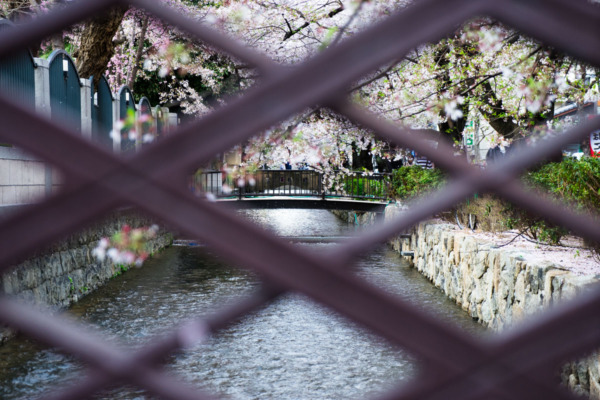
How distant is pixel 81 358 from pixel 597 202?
5.33 meters

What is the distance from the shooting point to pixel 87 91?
28.2 ft

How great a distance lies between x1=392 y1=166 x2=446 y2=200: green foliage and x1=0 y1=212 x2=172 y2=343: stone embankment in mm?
4545

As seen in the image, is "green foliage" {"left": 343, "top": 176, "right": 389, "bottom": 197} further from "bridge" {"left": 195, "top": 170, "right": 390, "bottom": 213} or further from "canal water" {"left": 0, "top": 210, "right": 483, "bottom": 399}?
"canal water" {"left": 0, "top": 210, "right": 483, "bottom": 399}

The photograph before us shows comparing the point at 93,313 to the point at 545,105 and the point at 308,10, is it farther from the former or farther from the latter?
the point at 545,105

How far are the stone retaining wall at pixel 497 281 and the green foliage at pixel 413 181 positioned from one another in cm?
79

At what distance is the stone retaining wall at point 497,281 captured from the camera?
4.43 meters

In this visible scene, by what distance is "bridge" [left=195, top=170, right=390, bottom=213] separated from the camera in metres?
15.3

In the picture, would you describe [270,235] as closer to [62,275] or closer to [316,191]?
[62,275]

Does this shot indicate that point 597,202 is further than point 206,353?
No

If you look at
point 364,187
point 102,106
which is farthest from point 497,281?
point 364,187

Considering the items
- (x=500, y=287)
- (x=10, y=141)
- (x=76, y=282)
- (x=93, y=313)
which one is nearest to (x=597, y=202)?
(x=500, y=287)

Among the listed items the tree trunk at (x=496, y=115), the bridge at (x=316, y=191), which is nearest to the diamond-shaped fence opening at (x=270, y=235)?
the tree trunk at (x=496, y=115)

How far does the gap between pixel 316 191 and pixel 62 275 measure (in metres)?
9.76

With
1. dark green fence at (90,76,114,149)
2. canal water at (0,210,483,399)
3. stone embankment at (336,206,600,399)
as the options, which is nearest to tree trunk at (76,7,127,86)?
dark green fence at (90,76,114,149)
